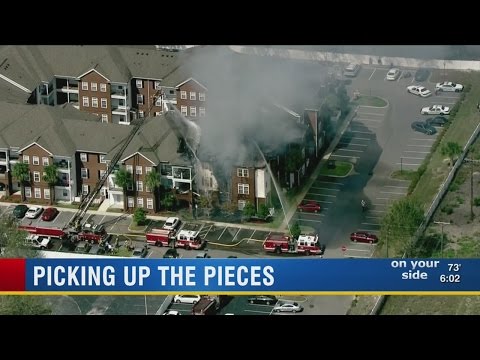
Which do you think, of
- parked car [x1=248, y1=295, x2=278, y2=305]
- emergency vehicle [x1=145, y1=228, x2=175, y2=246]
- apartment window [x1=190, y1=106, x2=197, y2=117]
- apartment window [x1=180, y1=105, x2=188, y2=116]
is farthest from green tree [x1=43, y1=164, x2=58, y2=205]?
parked car [x1=248, y1=295, x2=278, y2=305]

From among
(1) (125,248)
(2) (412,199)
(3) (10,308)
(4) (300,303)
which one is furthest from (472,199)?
(3) (10,308)

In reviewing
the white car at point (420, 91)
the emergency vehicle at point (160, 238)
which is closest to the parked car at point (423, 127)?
the white car at point (420, 91)

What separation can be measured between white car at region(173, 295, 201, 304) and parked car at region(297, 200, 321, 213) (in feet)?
5.66

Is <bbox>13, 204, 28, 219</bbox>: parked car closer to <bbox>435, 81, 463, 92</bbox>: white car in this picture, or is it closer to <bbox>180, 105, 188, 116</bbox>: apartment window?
<bbox>180, 105, 188, 116</bbox>: apartment window

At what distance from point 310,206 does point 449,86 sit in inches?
93.8

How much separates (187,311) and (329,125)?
2990mm

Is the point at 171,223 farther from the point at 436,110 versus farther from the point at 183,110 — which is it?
the point at 436,110

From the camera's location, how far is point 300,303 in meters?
22.5

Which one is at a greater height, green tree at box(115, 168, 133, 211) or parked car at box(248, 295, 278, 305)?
green tree at box(115, 168, 133, 211)

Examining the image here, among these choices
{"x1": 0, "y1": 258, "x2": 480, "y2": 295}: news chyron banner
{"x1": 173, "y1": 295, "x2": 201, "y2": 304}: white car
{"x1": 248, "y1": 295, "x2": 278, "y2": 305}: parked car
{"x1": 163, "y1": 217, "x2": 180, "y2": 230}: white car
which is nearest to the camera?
{"x1": 0, "y1": 258, "x2": 480, "y2": 295}: news chyron banner

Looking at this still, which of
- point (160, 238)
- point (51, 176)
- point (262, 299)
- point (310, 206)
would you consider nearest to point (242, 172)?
point (310, 206)

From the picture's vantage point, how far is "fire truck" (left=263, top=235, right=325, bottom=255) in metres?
22.6

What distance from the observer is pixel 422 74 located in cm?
2373

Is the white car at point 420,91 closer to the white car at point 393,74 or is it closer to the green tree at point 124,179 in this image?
the white car at point 393,74
